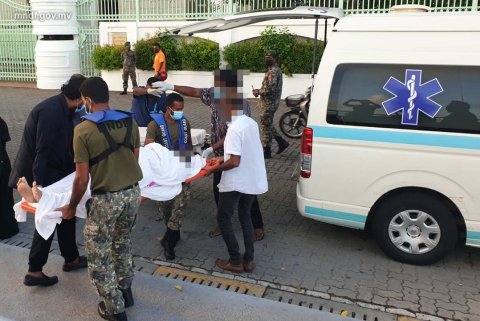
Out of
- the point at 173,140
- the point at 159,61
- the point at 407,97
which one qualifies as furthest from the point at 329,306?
the point at 159,61

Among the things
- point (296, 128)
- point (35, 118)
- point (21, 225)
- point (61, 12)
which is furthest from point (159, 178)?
point (61, 12)

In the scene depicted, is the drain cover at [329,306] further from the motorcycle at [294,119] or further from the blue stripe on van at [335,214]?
the motorcycle at [294,119]

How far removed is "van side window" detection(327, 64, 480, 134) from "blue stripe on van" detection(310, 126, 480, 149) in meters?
0.07

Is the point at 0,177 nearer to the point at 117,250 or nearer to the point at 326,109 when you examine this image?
the point at 117,250

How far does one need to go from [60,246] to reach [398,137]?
10.4 ft

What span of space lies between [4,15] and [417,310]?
18650 millimetres

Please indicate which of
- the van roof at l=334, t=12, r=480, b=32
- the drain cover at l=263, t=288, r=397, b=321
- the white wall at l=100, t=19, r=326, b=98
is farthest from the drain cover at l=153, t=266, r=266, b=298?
the white wall at l=100, t=19, r=326, b=98

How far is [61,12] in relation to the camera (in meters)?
15.7

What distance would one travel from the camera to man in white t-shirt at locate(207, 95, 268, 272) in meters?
3.97

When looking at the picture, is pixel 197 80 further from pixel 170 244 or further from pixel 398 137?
pixel 398 137

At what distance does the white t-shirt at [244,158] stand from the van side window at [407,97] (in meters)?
0.89

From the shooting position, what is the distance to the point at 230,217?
4.25 metres

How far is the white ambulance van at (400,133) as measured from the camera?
4164mm

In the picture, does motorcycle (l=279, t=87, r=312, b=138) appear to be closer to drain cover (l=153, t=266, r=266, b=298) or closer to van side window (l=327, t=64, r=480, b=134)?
van side window (l=327, t=64, r=480, b=134)
